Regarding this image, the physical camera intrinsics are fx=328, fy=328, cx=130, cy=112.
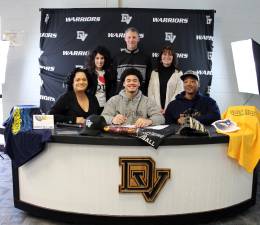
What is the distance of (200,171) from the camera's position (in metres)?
2.43

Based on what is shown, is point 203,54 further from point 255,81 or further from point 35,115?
point 35,115

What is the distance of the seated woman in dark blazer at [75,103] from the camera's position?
110 inches

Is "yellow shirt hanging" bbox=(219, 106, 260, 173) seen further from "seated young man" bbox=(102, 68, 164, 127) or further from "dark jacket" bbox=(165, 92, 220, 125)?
"seated young man" bbox=(102, 68, 164, 127)

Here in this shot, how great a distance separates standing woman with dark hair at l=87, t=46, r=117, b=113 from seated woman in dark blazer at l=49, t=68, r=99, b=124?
0.47 m

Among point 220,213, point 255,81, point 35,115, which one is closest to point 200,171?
point 220,213

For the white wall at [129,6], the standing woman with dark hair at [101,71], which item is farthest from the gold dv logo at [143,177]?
the white wall at [129,6]

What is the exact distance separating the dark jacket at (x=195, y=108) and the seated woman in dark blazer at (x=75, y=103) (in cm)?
74

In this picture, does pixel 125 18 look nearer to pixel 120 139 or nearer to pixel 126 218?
pixel 120 139

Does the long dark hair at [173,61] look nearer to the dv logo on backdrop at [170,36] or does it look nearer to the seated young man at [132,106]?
the dv logo on backdrop at [170,36]

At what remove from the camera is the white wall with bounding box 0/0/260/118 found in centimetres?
428

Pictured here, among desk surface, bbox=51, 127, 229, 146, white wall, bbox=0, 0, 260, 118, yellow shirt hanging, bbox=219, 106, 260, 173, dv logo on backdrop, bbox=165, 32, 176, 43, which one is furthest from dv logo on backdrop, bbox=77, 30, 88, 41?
yellow shirt hanging, bbox=219, 106, 260, 173

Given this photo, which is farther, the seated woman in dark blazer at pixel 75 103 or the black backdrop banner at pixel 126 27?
the black backdrop banner at pixel 126 27

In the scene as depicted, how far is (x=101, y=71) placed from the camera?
345 centimetres

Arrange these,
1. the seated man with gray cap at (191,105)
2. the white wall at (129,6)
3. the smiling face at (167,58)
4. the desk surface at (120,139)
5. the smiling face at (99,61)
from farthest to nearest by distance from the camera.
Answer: the white wall at (129,6)
the smiling face at (167,58)
the smiling face at (99,61)
the seated man with gray cap at (191,105)
the desk surface at (120,139)
